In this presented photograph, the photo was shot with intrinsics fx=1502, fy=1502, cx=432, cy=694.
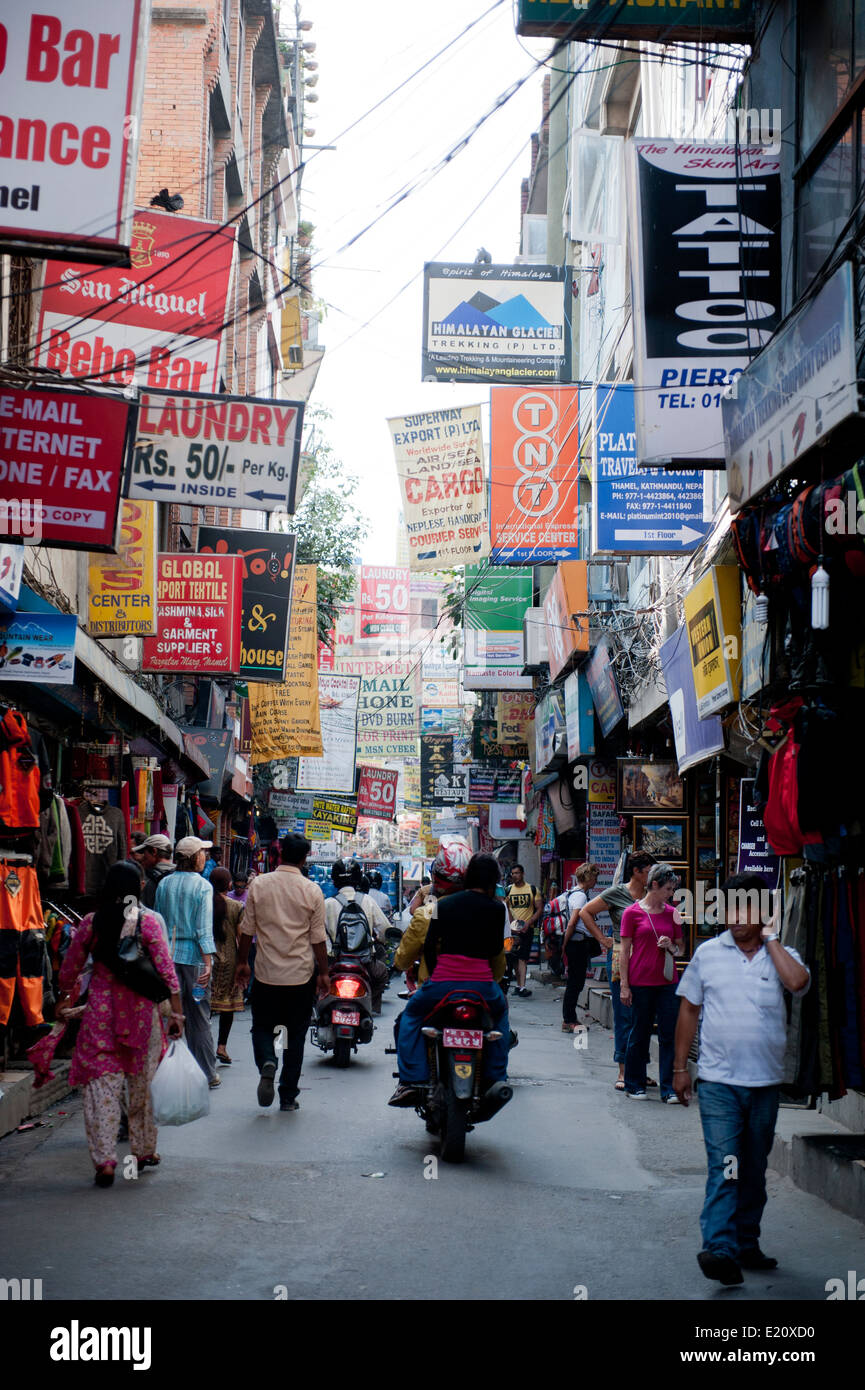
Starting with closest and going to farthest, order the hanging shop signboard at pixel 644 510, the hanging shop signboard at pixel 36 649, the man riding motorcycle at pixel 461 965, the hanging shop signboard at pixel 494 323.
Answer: the man riding motorcycle at pixel 461 965 < the hanging shop signboard at pixel 36 649 < the hanging shop signboard at pixel 644 510 < the hanging shop signboard at pixel 494 323

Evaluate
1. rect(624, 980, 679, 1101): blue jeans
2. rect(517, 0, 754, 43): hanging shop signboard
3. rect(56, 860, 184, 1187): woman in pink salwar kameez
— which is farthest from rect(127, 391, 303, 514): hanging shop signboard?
rect(56, 860, 184, 1187): woman in pink salwar kameez

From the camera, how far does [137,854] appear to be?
1163 centimetres

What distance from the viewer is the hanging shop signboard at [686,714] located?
1302 centimetres

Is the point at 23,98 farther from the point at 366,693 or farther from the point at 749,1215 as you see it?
the point at 366,693

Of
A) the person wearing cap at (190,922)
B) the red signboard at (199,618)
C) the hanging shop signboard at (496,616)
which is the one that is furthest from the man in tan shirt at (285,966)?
the hanging shop signboard at (496,616)

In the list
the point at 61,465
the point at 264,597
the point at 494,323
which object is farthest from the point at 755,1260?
the point at 264,597

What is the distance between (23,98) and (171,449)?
6.20 meters

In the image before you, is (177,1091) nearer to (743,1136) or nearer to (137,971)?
(137,971)

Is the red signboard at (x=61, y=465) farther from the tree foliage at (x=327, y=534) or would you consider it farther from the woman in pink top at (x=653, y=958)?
the tree foliage at (x=327, y=534)

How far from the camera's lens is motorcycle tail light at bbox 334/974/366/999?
42.7 ft

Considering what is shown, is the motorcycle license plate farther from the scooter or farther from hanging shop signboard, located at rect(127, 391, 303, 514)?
hanging shop signboard, located at rect(127, 391, 303, 514)

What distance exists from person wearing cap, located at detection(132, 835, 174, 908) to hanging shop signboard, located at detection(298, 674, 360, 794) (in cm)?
2368

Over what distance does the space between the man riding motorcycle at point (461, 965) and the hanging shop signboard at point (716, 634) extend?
9.73 ft

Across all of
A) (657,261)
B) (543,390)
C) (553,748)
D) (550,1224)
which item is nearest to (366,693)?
(553,748)
